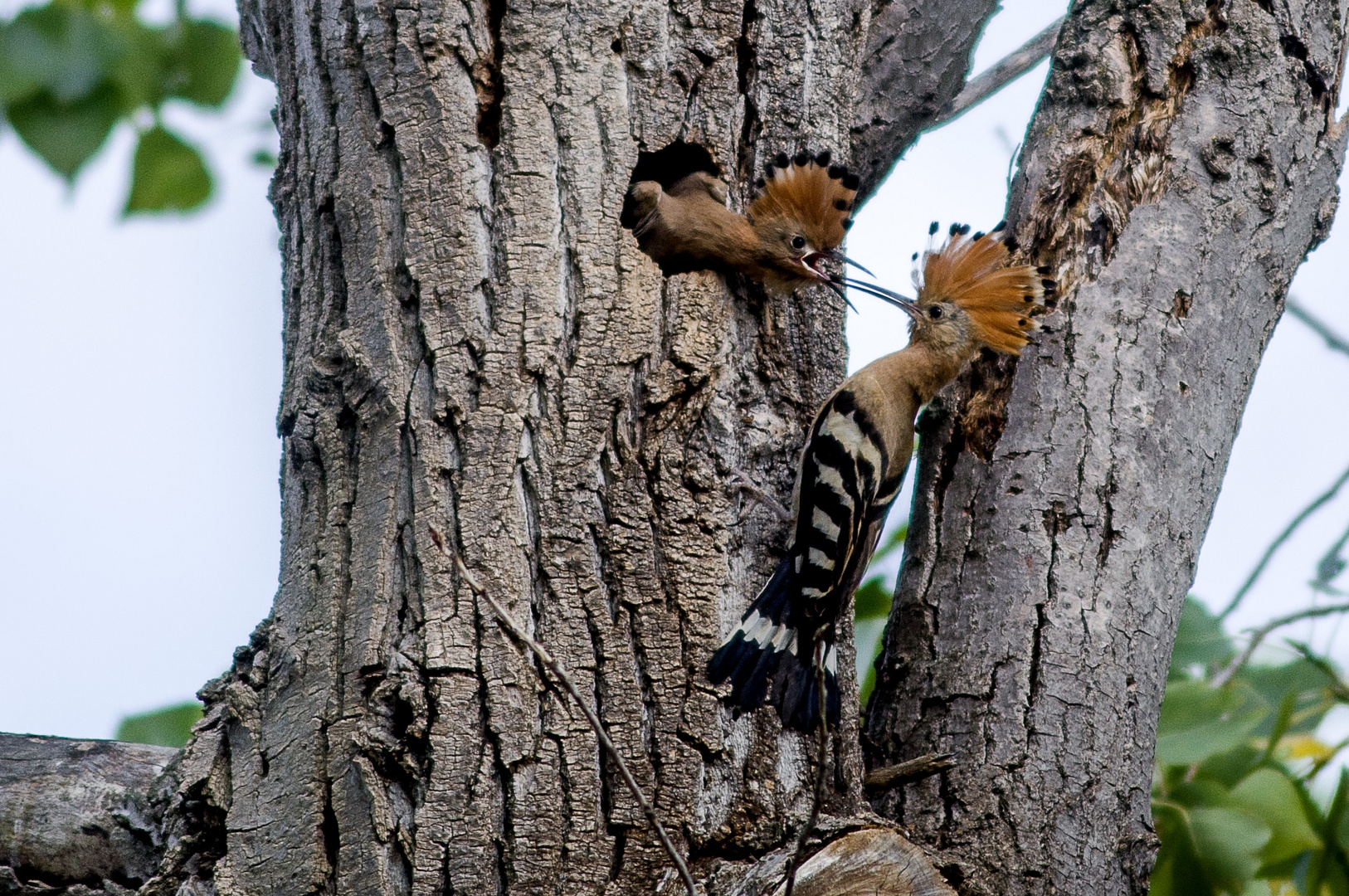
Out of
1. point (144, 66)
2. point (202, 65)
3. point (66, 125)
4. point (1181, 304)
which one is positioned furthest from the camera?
point (202, 65)

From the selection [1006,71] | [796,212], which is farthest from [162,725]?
[1006,71]

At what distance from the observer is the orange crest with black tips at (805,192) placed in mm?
2594

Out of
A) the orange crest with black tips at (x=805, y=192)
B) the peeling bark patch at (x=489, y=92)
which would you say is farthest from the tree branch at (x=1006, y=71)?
the peeling bark patch at (x=489, y=92)

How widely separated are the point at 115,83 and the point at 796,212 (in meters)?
2.09

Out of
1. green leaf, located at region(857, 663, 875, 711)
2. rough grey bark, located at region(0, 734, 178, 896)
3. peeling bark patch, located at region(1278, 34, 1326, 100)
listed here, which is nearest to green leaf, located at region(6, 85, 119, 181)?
rough grey bark, located at region(0, 734, 178, 896)

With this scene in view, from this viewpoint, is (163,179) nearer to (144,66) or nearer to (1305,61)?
(144,66)

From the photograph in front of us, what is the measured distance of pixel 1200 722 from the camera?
2.88m

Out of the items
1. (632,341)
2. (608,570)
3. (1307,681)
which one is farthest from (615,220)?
(1307,681)

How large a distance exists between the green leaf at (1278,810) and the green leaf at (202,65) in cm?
341

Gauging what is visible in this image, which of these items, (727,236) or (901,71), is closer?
(727,236)

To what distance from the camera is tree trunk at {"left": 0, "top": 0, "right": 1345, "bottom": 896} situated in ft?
6.48

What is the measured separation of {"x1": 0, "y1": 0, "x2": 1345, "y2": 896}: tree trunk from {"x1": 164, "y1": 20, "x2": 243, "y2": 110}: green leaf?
4.27 ft

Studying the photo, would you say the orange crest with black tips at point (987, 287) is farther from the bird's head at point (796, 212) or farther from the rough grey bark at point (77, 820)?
the rough grey bark at point (77, 820)

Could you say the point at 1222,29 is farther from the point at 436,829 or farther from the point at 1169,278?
the point at 436,829
